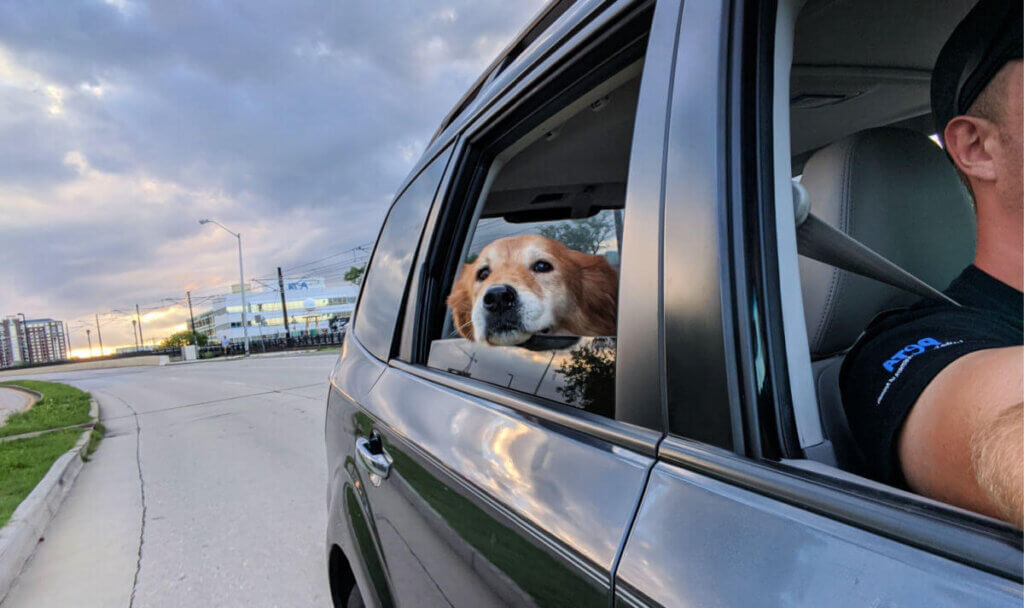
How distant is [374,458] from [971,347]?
1444mm

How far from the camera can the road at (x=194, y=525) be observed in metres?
3.18

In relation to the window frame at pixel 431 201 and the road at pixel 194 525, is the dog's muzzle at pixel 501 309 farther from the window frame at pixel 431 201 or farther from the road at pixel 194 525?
the road at pixel 194 525

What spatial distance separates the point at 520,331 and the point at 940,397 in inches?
39.6

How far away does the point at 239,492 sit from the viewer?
491 cm

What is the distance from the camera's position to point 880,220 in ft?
4.06

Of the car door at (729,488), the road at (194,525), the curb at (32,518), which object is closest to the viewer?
the car door at (729,488)

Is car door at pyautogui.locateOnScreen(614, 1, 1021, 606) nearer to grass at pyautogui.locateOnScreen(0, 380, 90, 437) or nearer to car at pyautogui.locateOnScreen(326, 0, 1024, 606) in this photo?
car at pyautogui.locateOnScreen(326, 0, 1024, 606)

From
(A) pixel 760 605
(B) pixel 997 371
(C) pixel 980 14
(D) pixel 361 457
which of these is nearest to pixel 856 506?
(A) pixel 760 605

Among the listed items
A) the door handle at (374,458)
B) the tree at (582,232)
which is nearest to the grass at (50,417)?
the door handle at (374,458)

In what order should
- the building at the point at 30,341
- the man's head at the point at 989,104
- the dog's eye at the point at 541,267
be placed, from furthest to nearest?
the building at the point at 30,341 < the dog's eye at the point at 541,267 < the man's head at the point at 989,104

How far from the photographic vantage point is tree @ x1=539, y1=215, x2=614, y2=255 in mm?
1465

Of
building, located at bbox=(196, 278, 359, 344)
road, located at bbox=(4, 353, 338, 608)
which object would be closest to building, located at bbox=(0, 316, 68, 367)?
building, located at bbox=(196, 278, 359, 344)

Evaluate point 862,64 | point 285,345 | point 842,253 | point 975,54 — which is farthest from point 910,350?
point 285,345

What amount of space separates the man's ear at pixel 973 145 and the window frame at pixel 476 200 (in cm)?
48
